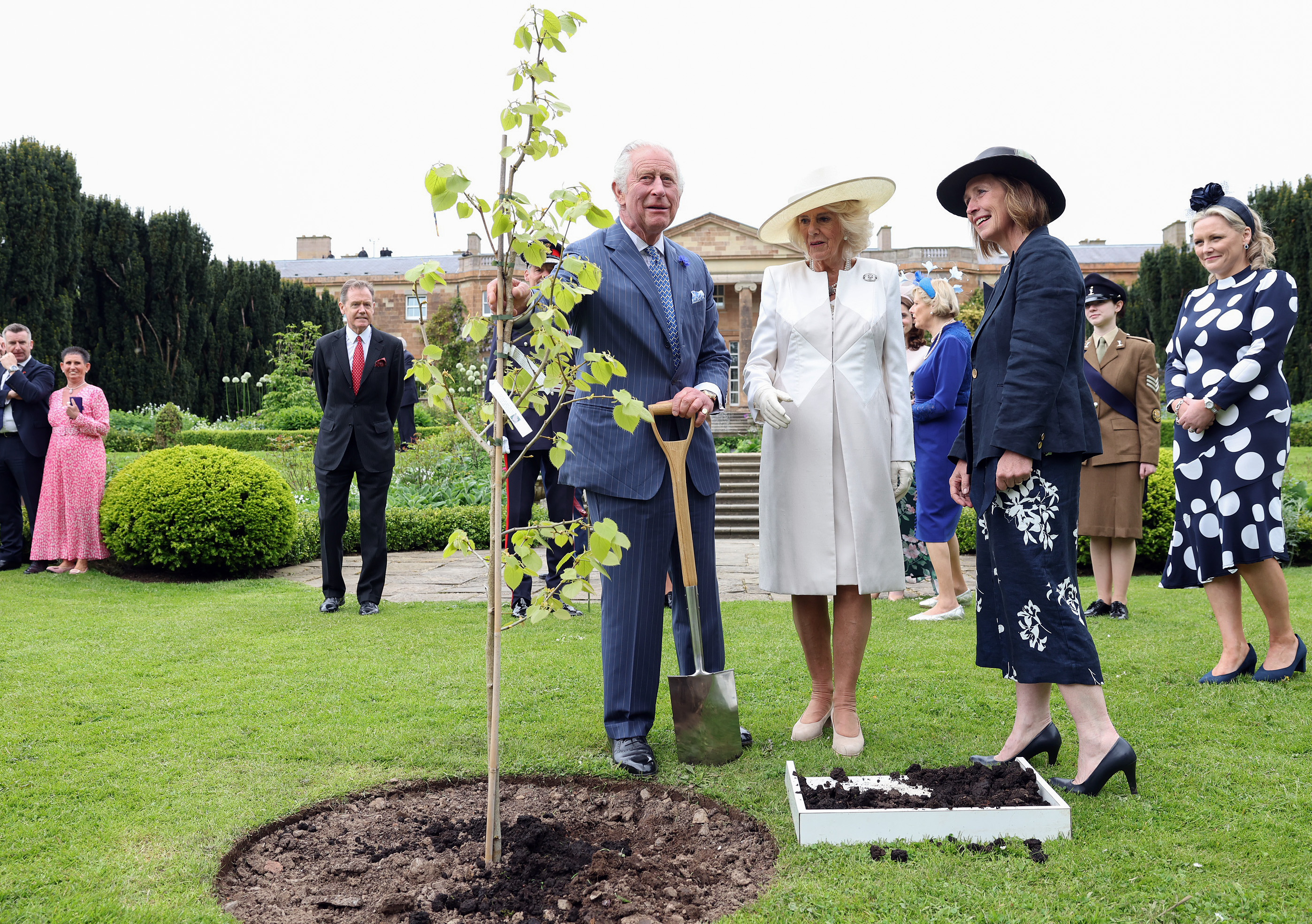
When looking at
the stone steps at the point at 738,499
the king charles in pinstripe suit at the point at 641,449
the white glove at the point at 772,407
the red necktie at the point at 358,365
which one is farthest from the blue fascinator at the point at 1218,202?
the stone steps at the point at 738,499

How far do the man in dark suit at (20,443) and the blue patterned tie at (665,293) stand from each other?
6.88 meters

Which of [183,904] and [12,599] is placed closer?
[183,904]

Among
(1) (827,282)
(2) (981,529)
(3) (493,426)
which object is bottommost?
(2) (981,529)

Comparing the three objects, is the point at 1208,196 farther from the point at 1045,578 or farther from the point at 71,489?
the point at 71,489

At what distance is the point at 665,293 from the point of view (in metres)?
3.28

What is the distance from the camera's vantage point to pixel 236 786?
289 cm

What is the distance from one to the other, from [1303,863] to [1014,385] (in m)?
1.41

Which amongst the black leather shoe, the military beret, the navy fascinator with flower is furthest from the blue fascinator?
the black leather shoe

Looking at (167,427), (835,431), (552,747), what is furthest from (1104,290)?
(167,427)

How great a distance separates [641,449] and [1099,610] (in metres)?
3.85

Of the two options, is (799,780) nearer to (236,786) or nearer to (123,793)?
(236,786)

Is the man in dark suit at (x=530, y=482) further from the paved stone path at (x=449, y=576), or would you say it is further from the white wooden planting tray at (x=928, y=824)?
the white wooden planting tray at (x=928, y=824)

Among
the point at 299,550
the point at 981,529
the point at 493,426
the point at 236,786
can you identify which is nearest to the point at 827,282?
the point at 981,529

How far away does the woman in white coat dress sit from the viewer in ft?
10.5
